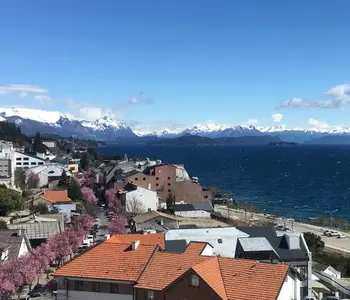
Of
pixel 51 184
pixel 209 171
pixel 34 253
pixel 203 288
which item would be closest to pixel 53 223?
pixel 34 253

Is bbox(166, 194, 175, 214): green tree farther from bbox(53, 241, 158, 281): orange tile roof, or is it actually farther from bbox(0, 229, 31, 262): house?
bbox(53, 241, 158, 281): orange tile roof

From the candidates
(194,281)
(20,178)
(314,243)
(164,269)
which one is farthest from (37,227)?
(20,178)

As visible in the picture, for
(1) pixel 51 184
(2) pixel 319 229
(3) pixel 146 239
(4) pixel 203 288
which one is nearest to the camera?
(4) pixel 203 288

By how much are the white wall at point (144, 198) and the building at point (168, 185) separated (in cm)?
1031

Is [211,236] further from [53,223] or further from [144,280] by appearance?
[53,223]

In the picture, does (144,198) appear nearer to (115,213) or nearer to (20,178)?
(115,213)

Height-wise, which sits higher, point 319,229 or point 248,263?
point 248,263

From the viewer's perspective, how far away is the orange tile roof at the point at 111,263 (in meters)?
22.0

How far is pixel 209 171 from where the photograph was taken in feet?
560

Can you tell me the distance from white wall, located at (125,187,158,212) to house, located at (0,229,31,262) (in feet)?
87.5

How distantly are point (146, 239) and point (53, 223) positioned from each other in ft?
50.1

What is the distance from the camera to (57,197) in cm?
6181

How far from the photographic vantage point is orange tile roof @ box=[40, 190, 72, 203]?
60375mm

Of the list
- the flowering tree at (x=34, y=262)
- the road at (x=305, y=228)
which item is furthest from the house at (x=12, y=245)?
the road at (x=305, y=228)
